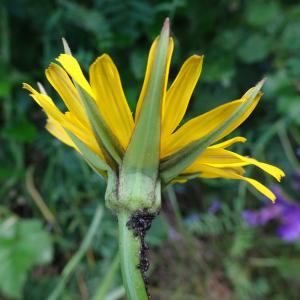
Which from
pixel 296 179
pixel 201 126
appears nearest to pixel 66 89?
pixel 201 126


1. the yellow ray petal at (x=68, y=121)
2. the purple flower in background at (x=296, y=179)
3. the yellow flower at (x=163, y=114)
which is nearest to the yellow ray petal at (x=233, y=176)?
the yellow flower at (x=163, y=114)

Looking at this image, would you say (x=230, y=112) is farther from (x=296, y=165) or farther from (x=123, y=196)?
(x=296, y=165)

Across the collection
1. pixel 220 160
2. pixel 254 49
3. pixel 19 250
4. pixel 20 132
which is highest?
pixel 254 49

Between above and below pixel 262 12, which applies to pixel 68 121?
below

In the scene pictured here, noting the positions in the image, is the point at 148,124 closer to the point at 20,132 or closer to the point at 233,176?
the point at 233,176

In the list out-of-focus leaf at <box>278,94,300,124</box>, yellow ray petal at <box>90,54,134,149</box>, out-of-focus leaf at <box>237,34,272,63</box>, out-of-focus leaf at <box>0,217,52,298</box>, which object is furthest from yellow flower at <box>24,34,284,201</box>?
out-of-focus leaf at <box>237,34,272,63</box>

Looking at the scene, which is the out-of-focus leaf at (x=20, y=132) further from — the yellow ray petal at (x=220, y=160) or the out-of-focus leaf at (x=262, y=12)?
the yellow ray petal at (x=220, y=160)
